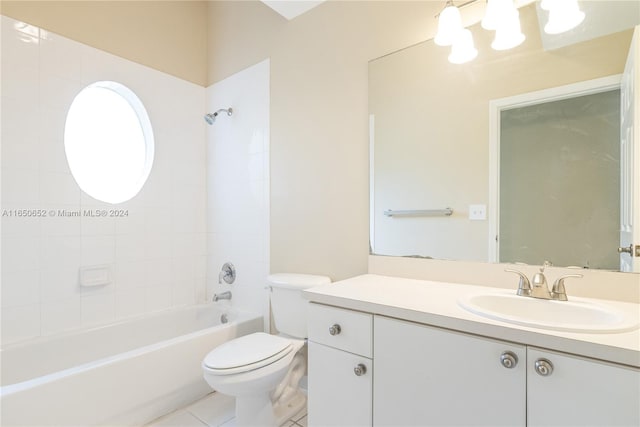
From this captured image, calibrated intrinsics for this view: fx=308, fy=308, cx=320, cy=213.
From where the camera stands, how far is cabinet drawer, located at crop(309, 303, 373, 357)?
1.08 m

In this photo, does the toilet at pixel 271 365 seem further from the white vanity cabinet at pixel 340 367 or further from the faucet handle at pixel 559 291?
the faucet handle at pixel 559 291

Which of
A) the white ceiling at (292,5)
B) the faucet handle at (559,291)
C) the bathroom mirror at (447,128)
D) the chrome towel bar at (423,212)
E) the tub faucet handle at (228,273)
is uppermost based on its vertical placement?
the white ceiling at (292,5)

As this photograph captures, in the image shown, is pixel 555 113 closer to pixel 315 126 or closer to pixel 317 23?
pixel 315 126

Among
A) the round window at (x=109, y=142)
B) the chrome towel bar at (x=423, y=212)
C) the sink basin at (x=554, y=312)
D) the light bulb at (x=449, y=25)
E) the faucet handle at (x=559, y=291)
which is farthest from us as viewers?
the round window at (x=109, y=142)

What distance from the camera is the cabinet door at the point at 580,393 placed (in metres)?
0.68

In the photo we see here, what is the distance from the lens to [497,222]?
1287 millimetres

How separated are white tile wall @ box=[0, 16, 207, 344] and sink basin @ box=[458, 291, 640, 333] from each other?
83.7 inches

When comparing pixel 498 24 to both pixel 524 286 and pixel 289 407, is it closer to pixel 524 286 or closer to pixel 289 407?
pixel 524 286

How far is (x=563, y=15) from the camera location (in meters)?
1.14

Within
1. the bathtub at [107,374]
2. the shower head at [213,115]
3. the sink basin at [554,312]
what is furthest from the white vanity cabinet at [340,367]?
the shower head at [213,115]

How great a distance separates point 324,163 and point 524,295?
1179 millimetres

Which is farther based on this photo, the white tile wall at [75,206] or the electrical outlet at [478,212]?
the white tile wall at [75,206]

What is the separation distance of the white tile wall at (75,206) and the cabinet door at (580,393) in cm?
233

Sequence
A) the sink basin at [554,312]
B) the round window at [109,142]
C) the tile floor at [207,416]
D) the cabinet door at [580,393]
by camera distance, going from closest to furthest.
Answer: the cabinet door at [580,393]
the sink basin at [554,312]
the tile floor at [207,416]
the round window at [109,142]
